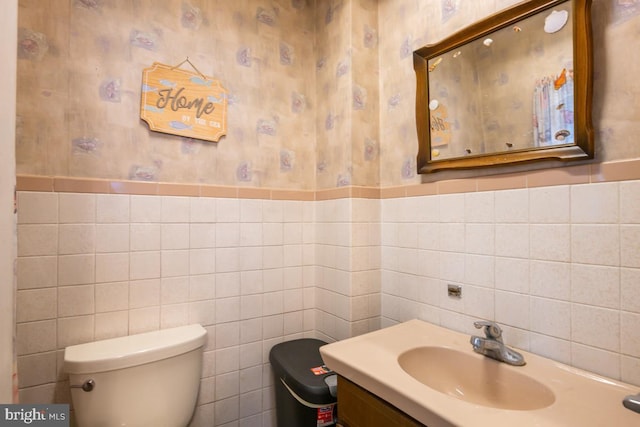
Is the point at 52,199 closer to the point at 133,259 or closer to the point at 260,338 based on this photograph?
the point at 133,259

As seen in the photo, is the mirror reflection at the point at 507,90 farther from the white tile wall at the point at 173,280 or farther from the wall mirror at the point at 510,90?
the white tile wall at the point at 173,280

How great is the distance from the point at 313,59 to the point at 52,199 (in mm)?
1393

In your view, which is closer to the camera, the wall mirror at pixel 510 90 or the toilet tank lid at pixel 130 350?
the wall mirror at pixel 510 90

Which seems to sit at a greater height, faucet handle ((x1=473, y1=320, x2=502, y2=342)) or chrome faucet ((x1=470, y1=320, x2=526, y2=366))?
faucet handle ((x1=473, y1=320, x2=502, y2=342))

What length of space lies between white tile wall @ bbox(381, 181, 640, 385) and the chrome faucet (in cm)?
10

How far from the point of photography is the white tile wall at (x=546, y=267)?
0.81 meters

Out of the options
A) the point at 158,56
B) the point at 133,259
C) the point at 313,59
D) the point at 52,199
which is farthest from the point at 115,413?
the point at 313,59

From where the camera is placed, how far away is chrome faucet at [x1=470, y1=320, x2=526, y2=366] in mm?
919

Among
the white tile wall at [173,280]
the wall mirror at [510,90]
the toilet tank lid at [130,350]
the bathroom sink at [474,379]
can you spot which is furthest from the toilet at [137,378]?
the wall mirror at [510,90]

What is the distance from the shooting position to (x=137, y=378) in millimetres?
1062

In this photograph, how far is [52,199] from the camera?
3.55ft

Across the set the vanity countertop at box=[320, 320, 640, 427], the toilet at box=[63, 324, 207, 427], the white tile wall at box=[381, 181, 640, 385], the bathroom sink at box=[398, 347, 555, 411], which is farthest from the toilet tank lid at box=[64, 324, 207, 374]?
the white tile wall at box=[381, 181, 640, 385]

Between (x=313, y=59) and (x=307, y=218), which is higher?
(x=313, y=59)

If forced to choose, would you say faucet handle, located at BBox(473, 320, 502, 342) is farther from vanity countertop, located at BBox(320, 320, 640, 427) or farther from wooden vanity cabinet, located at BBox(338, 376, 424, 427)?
wooden vanity cabinet, located at BBox(338, 376, 424, 427)
